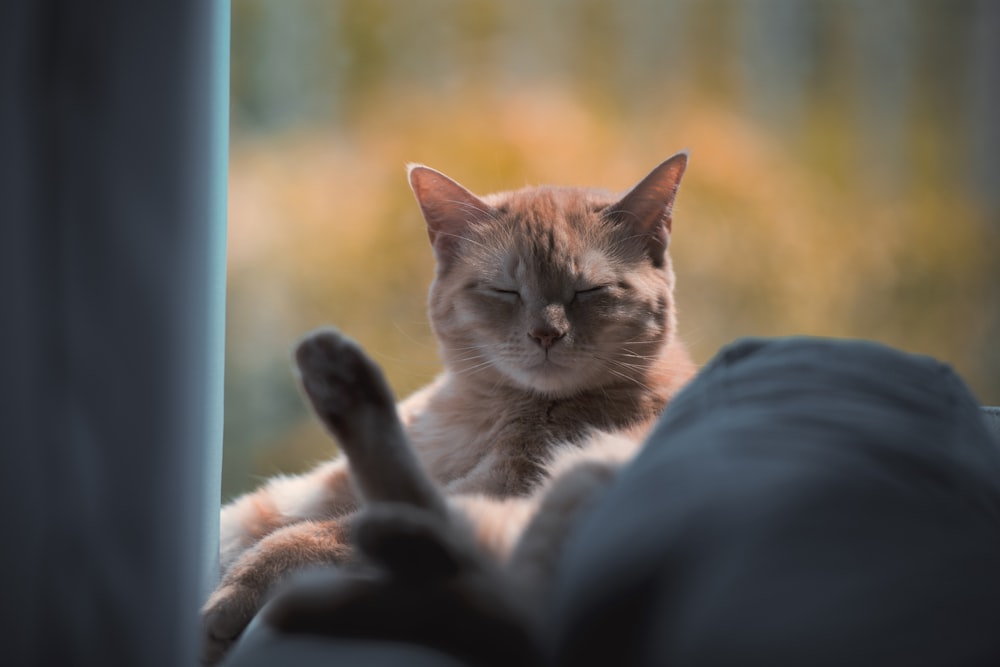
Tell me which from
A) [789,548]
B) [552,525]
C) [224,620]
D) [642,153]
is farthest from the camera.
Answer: [642,153]

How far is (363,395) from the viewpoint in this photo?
1040mm

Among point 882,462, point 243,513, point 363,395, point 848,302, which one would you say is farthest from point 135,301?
point 848,302


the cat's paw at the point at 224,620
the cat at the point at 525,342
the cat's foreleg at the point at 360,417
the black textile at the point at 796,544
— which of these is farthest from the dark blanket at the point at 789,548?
the cat at the point at 525,342

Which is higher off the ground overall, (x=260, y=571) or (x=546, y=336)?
(x=546, y=336)

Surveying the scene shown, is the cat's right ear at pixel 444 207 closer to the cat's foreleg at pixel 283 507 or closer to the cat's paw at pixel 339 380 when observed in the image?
the cat's foreleg at pixel 283 507

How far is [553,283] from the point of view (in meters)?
1.75

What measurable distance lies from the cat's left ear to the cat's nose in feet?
1.08

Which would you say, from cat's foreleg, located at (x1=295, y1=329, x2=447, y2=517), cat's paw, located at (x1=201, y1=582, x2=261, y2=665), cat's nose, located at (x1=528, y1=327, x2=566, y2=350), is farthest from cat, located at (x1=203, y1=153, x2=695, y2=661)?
cat's foreleg, located at (x1=295, y1=329, x2=447, y2=517)

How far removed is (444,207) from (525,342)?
0.40 metres

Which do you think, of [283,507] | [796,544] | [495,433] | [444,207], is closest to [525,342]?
[495,433]

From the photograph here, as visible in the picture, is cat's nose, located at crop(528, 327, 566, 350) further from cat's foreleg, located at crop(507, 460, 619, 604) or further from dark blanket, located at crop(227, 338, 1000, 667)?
dark blanket, located at crop(227, 338, 1000, 667)

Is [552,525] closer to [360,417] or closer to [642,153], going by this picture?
[360,417]

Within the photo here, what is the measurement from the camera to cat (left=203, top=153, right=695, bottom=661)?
5.51 feet

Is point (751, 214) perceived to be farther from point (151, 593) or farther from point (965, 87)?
point (151, 593)
